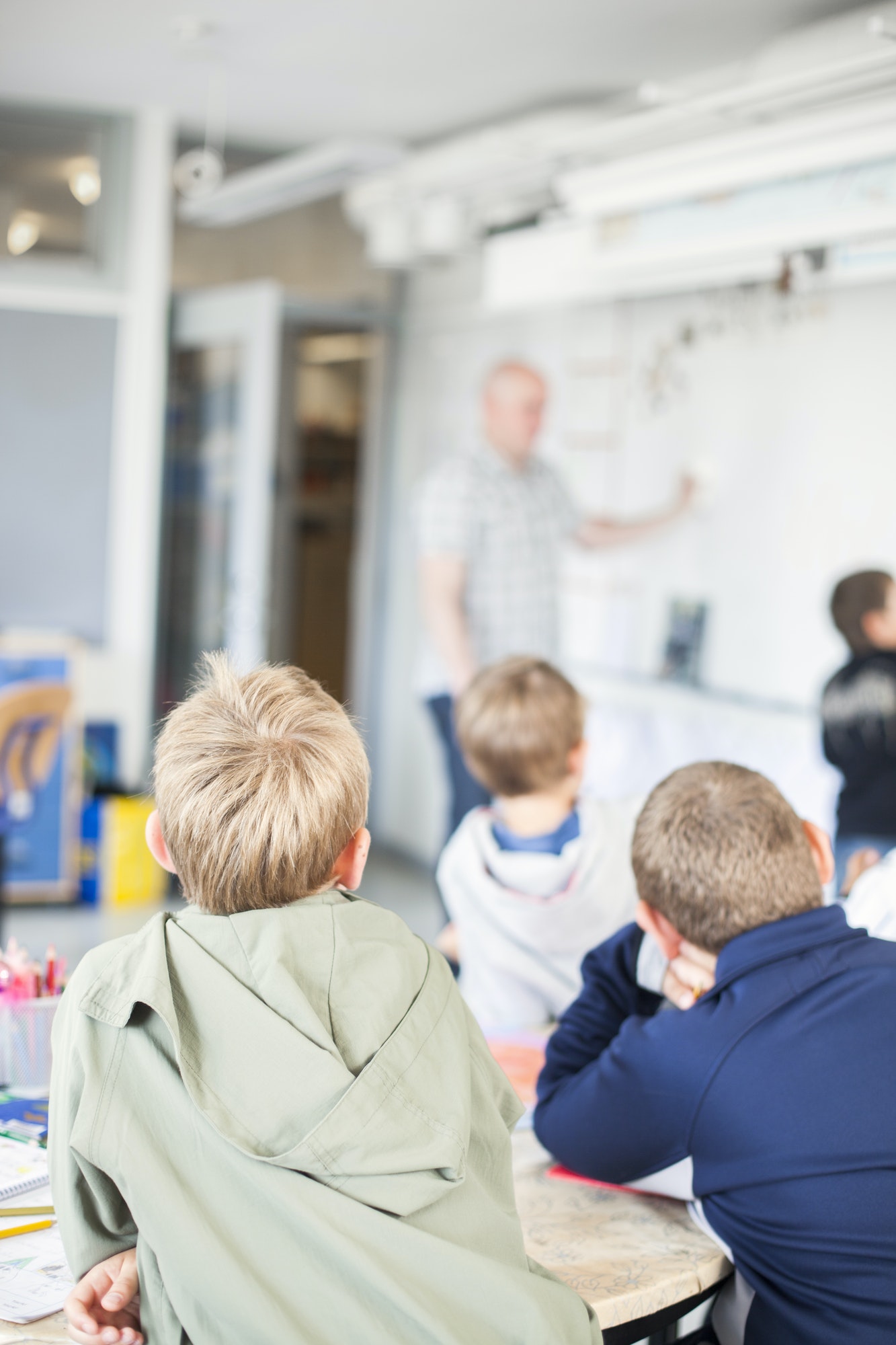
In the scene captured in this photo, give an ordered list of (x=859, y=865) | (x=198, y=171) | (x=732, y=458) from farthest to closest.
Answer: (x=732, y=458), (x=198, y=171), (x=859, y=865)

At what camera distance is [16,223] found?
196 inches

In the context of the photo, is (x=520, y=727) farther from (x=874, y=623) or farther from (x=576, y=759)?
(x=874, y=623)

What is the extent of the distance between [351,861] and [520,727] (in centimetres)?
109

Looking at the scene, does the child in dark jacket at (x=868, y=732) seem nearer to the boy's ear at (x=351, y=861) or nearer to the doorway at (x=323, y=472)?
the boy's ear at (x=351, y=861)

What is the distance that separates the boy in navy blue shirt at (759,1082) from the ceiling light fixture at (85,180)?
173 inches

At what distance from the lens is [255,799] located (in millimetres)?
1129

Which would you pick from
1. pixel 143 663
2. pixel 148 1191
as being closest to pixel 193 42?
pixel 143 663

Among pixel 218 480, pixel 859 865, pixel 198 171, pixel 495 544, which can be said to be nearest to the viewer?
pixel 859 865

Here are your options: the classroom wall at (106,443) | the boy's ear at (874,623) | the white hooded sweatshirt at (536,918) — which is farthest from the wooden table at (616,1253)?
the classroom wall at (106,443)

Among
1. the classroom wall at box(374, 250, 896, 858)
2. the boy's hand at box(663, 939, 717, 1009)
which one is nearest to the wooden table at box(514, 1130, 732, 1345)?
the boy's hand at box(663, 939, 717, 1009)

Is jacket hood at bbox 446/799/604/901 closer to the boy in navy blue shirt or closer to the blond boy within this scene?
the boy in navy blue shirt

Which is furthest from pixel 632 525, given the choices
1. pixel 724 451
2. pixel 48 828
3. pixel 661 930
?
pixel 661 930

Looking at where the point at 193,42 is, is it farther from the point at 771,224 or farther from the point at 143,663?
the point at 143,663

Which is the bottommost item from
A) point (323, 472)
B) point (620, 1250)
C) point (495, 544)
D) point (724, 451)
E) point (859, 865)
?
point (620, 1250)
